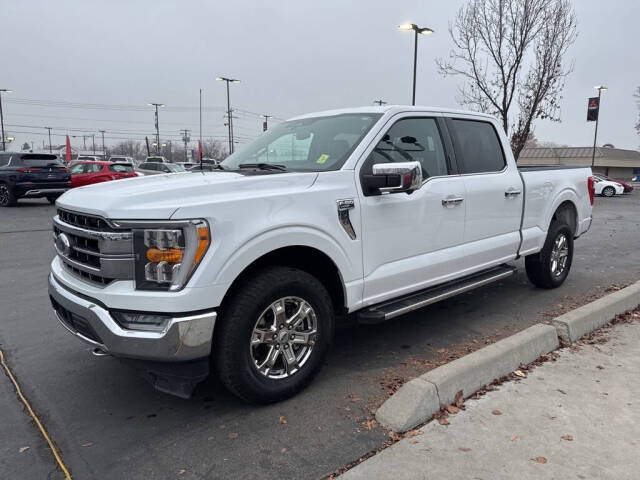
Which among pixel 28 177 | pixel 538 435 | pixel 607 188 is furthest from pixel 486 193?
pixel 607 188

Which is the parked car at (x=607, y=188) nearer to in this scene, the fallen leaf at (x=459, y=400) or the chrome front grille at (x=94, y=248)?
the fallen leaf at (x=459, y=400)

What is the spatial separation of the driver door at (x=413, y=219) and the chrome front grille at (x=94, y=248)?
5.27 feet

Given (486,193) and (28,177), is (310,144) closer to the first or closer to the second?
(486,193)

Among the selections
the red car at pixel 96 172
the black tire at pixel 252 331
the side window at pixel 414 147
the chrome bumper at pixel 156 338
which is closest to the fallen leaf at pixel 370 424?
A: the black tire at pixel 252 331

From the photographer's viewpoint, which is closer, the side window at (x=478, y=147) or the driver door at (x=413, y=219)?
the driver door at (x=413, y=219)

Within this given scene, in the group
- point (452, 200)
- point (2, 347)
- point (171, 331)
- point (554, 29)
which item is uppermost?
point (554, 29)

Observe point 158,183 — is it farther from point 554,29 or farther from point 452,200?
point 554,29

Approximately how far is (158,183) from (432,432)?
7.41ft

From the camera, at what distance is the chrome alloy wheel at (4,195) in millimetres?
16594

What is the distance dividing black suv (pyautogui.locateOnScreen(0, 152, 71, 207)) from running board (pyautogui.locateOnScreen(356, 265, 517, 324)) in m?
15.8

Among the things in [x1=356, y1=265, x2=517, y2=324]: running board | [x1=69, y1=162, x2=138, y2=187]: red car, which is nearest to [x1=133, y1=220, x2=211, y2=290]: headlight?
[x1=356, y1=265, x2=517, y2=324]: running board

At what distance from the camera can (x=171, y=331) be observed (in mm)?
2680

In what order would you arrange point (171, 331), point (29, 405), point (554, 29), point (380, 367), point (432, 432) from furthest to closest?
point (554, 29), point (380, 367), point (29, 405), point (432, 432), point (171, 331)

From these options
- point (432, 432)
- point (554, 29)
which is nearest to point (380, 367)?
point (432, 432)
